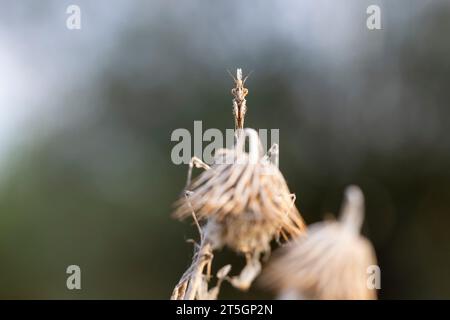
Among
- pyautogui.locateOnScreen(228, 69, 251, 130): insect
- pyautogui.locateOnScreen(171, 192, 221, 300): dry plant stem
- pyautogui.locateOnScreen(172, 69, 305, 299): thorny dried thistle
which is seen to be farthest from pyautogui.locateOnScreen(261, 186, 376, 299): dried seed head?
pyautogui.locateOnScreen(228, 69, 251, 130): insect

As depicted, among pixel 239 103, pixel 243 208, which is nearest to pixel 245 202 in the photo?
pixel 243 208

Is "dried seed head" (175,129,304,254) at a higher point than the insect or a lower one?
lower

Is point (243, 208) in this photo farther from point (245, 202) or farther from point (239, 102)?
point (239, 102)

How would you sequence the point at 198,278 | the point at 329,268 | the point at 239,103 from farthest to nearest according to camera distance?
the point at 239,103, the point at 198,278, the point at 329,268

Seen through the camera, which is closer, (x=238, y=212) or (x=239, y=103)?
(x=238, y=212)

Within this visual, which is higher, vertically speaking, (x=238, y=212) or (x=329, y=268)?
(x=238, y=212)

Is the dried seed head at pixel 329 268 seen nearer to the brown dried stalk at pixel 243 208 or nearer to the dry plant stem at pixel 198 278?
the brown dried stalk at pixel 243 208

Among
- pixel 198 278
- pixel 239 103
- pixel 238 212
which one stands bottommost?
pixel 198 278

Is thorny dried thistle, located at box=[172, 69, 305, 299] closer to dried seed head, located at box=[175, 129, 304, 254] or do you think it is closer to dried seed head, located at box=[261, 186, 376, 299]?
dried seed head, located at box=[175, 129, 304, 254]

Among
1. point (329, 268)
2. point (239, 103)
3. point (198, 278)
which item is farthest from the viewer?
point (239, 103)
